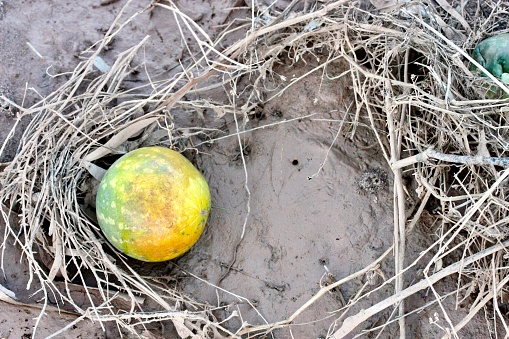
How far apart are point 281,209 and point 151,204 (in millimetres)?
618

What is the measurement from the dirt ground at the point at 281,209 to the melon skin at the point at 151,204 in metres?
0.27

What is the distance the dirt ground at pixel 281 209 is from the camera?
7.93 feet

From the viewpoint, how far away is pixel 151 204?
7.41 ft

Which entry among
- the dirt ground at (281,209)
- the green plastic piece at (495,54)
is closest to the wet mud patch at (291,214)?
the dirt ground at (281,209)

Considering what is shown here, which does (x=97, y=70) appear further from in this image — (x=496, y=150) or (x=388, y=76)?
(x=496, y=150)

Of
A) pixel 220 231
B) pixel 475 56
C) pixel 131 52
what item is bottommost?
pixel 220 231

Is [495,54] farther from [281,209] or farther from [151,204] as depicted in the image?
[151,204]

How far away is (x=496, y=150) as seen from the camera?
2352 millimetres

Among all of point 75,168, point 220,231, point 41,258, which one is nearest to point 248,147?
point 220,231

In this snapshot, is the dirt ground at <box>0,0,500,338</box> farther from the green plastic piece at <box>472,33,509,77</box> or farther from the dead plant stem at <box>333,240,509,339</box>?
the green plastic piece at <box>472,33,509,77</box>

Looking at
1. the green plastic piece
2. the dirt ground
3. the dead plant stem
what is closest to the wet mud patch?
the dirt ground

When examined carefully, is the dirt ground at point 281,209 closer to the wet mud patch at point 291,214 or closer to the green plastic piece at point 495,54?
the wet mud patch at point 291,214

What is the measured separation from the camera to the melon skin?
2.27m

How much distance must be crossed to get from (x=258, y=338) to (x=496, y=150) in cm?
126
